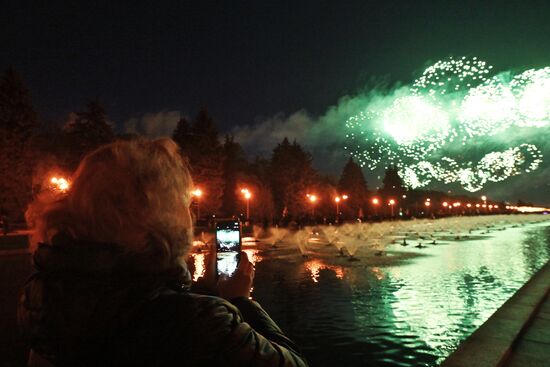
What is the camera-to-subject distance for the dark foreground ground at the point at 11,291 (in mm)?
6945

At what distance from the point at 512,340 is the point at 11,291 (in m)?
13.0

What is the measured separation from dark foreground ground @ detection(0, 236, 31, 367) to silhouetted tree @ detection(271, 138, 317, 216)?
165ft

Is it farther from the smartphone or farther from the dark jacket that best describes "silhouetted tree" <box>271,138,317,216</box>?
the dark jacket

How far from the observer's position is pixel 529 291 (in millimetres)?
9844

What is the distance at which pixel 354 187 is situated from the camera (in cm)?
9794

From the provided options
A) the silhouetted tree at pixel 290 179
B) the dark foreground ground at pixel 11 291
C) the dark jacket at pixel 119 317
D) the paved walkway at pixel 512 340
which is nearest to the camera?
the dark jacket at pixel 119 317

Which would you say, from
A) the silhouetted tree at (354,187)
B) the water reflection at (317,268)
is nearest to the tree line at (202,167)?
the silhouetted tree at (354,187)

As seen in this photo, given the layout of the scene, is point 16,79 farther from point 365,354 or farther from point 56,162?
point 365,354

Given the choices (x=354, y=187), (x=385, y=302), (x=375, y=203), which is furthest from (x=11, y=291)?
(x=375, y=203)

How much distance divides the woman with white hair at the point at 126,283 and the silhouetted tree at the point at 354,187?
94.5 m

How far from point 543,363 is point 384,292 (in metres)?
6.24

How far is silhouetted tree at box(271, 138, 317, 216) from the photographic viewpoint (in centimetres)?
7419

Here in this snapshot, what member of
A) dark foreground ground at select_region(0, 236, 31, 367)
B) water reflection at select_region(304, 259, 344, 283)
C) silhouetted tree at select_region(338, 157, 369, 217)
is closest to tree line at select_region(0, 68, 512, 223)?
silhouetted tree at select_region(338, 157, 369, 217)

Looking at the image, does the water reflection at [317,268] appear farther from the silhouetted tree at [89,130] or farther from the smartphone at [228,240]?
the silhouetted tree at [89,130]
